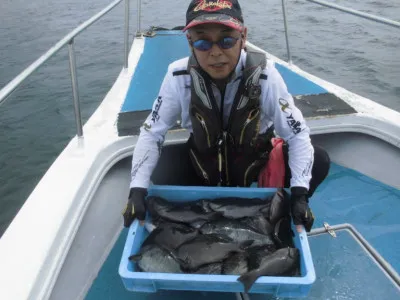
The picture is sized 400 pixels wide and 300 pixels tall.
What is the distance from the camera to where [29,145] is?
6.78 meters

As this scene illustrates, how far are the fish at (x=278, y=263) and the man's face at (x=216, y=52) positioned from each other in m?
1.17

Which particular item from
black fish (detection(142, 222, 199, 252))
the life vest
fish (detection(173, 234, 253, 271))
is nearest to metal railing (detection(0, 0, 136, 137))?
the life vest

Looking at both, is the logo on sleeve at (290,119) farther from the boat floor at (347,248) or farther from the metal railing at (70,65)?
the metal railing at (70,65)

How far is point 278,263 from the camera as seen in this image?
77.9 inches

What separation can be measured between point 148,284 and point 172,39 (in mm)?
4553

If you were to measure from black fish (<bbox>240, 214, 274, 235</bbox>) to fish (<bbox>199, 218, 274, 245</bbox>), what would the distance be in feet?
0.11

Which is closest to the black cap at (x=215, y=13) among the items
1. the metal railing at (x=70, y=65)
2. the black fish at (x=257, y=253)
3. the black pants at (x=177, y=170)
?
the metal railing at (x=70, y=65)

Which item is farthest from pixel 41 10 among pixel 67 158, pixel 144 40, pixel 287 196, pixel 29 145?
pixel 287 196

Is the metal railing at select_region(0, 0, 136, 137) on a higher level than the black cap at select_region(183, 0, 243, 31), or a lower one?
lower

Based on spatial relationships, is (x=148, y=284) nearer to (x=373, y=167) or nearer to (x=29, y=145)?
(x=373, y=167)

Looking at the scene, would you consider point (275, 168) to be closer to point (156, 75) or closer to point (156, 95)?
point (156, 95)

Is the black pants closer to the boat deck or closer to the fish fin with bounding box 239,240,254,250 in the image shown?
the boat deck

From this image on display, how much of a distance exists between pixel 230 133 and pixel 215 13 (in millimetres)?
832

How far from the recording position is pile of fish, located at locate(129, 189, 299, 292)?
2023 millimetres
